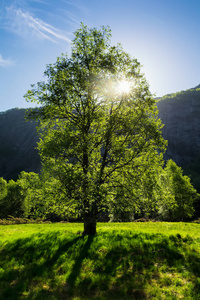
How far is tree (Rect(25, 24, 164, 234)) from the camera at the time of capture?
1300 cm

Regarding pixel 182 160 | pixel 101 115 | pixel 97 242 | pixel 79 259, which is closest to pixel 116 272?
pixel 79 259

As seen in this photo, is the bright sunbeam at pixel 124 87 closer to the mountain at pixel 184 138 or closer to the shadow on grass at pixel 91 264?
the shadow on grass at pixel 91 264

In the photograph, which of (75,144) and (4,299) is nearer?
(4,299)

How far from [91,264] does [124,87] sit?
498 inches

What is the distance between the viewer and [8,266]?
9.61 m

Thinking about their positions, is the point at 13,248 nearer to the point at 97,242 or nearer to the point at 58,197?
the point at 58,197

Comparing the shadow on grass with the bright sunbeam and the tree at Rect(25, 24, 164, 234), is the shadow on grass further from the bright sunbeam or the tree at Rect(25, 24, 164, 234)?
the bright sunbeam

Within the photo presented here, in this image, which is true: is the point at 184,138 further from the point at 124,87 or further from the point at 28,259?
the point at 28,259

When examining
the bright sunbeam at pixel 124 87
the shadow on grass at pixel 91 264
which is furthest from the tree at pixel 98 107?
the shadow on grass at pixel 91 264

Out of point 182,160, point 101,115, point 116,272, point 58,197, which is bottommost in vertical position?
point 116,272

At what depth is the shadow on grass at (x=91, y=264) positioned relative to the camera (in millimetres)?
7123

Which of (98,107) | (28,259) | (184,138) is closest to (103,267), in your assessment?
(28,259)

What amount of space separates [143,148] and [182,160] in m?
181

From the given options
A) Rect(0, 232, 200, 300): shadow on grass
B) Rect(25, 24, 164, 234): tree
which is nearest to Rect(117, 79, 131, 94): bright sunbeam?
Rect(25, 24, 164, 234): tree
